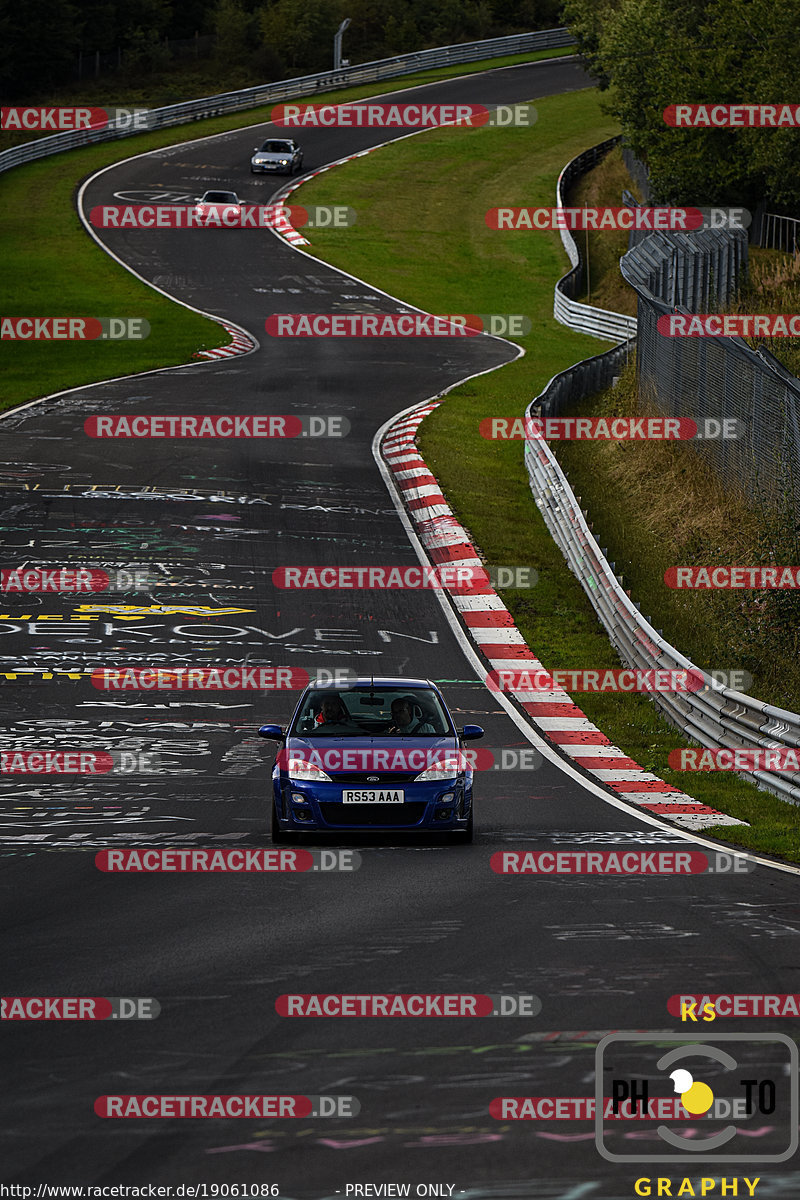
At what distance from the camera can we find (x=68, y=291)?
48.7 metres

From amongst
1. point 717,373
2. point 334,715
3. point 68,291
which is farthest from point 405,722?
point 68,291

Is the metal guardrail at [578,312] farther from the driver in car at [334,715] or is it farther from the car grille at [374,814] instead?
the car grille at [374,814]

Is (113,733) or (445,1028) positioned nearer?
(445,1028)

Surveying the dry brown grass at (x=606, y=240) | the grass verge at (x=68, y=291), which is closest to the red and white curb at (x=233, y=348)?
the grass verge at (x=68, y=291)

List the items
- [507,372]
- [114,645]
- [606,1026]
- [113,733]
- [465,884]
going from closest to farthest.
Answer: [606,1026], [465,884], [113,733], [114,645], [507,372]

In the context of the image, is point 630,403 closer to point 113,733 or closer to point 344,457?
point 344,457

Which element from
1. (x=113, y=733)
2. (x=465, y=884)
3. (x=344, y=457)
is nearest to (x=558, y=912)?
(x=465, y=884)

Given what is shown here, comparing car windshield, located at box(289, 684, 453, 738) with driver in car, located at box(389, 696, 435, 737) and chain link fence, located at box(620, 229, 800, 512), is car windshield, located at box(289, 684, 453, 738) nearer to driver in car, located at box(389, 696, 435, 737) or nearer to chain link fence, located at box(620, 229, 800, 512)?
driver in car, located at box(389, 696, 435, 737)

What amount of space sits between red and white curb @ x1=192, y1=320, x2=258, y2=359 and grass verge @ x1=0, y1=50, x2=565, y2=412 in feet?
1.22

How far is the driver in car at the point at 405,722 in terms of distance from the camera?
13.0 meters

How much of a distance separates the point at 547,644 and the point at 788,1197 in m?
15.7

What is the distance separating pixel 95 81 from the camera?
86.5m

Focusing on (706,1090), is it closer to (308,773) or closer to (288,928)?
(288,928)

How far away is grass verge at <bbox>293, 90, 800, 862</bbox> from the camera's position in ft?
58.2
